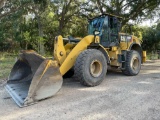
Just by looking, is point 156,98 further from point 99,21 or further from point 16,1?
point 16,1

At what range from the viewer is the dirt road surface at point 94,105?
3514 mm

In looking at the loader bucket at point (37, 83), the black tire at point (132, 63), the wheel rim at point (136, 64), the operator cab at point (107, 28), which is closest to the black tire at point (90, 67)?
the loader bucket at point (37, 83)

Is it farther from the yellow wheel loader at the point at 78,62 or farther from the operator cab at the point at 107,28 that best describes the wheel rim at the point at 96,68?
the operator cab at the point at 107,28

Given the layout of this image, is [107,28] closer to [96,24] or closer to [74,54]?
[96,24]

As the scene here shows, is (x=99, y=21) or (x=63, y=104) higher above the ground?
(x=99, y=21)

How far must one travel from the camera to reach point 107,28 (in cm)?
668

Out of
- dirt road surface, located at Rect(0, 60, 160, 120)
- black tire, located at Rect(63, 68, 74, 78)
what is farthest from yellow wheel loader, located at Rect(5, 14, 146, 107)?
black tire, located at Rect(63, 68, 74, 78)

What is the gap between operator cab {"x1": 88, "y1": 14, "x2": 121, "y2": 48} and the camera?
661 centimetres

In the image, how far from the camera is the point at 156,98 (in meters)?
4.52

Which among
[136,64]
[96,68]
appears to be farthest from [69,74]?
[136,64]

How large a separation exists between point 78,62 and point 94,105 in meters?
1.48

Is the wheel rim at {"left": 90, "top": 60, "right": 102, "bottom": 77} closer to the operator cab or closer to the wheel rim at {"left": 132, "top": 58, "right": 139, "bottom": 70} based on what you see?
the operator cab

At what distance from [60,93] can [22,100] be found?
3.71ft

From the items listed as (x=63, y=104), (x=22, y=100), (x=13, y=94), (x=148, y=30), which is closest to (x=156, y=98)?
(x=63, y=104)
